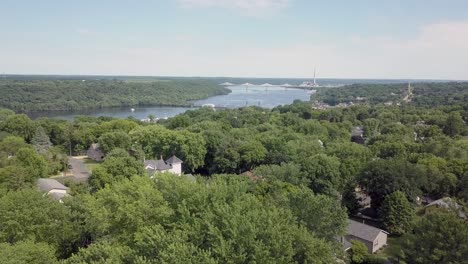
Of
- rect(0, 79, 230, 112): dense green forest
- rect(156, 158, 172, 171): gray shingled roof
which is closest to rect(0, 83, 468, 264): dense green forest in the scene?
rect(156, 158, 172, 171): gray shingled roof

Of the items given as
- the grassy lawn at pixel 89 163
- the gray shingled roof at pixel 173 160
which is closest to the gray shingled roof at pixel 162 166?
the gray shingled roof at pixel 173 160

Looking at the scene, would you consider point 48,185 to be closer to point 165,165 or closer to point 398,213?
point 165,165

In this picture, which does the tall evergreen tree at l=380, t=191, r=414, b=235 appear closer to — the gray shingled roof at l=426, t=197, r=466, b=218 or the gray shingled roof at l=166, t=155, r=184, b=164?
the gray shingled roof at l=426, t=197, r=466, b=218

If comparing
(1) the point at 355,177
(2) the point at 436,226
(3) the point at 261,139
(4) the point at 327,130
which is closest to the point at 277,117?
(4) the point at 327,130

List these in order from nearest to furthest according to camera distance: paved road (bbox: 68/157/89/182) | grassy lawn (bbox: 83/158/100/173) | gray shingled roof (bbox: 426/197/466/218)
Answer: gray shingled roof (bbox: 426/197/466/218) < paved road (bbox: 68/157/89/182) < grassy lawn (bbox: 83/158/100/173)

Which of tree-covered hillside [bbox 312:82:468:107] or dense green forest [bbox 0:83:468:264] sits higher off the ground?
tree-covered hillside [bbox 312:82:468:107]

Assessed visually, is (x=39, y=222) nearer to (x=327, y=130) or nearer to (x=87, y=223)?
(x=87, y=223)
